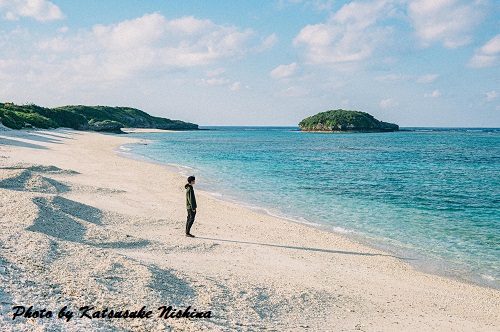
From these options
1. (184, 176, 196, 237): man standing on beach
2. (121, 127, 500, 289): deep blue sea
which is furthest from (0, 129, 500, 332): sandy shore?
(121, 127, 500, 289): deep blue sea

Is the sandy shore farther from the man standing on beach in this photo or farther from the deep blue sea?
the deep blue sea

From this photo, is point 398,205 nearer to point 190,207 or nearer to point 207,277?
point 190,207

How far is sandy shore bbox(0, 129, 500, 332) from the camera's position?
6.71 m

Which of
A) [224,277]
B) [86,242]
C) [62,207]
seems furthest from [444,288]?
[62,207]

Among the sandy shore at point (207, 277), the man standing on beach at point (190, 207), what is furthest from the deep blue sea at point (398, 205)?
the man standing on beach at point (190, 207)

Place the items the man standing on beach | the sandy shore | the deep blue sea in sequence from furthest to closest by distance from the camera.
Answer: the deep blue sea
the man standing on beach
the sandy shore

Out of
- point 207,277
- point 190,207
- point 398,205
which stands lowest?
point 398,205

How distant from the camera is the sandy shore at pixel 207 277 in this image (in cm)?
671

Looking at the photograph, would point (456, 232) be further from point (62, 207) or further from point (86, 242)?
point (62, 207)

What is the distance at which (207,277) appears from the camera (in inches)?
359

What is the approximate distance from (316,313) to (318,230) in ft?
27.0

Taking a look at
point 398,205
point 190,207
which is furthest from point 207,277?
point 398,205

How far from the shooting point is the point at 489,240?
15.0 metres

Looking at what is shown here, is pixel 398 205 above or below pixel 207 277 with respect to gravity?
below
